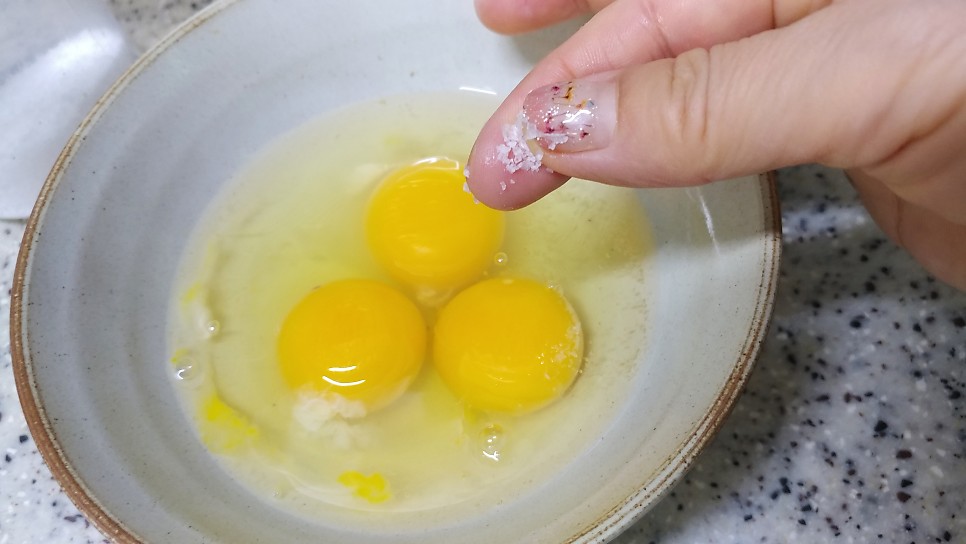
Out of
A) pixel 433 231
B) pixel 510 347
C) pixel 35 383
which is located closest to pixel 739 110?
pixel 510 347

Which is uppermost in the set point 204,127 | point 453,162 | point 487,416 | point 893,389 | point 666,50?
point 204,127

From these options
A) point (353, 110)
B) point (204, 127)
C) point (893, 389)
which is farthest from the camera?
point (353, 110)

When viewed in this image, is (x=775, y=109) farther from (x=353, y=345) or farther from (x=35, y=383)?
(x=35, y=383)

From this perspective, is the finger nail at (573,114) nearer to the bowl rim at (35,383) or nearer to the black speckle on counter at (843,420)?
the black speckle on counter at (843,420)

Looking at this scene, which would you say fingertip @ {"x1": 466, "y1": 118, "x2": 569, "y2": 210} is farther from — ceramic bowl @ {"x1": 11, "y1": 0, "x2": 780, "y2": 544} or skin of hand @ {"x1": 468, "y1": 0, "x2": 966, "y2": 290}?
ceramic bowl @ {"x1": 11, "y1": 0, "x2": 780, "y2": 544}

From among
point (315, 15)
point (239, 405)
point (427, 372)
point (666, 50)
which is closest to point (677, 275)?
point (666, 50)

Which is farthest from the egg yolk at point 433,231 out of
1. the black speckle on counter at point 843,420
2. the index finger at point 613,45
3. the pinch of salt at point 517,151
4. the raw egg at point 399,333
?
the black speckle on counter at point 843,420

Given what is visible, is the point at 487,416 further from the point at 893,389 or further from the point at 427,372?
the point at 893,389

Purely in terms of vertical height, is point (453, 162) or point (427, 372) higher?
point (453, 162)
